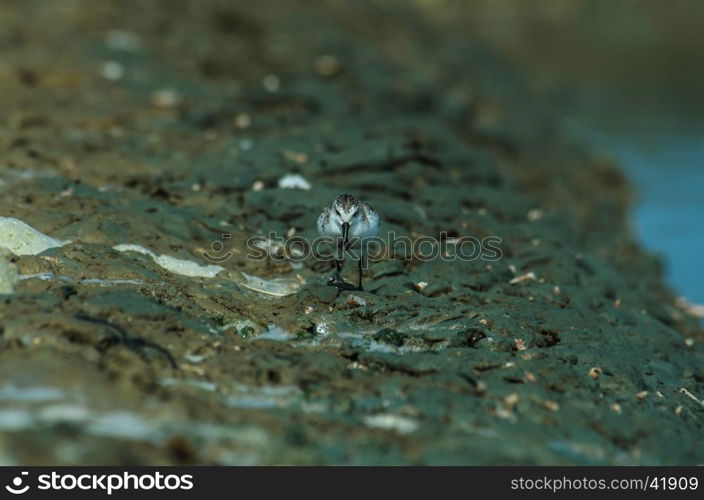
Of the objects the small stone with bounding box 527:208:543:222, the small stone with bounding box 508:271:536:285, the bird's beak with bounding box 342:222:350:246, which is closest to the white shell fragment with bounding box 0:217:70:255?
the bird's beak with bounding box 342:222:350:246

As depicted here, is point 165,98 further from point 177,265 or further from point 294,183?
point 177,265

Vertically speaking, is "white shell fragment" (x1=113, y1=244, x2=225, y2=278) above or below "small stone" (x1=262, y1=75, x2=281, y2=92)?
below

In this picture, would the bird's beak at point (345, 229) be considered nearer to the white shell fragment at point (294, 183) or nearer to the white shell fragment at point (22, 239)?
the white shell fragment at point (22, 239)

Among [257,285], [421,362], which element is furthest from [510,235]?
[421,362]

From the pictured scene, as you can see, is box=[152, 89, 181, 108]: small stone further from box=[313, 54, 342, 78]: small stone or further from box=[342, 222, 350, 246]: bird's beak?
box=[342, 222, 350, 246]: bird's beak

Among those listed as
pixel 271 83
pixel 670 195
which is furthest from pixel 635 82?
pixel 271 83

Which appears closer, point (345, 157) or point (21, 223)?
point (21, 223)
